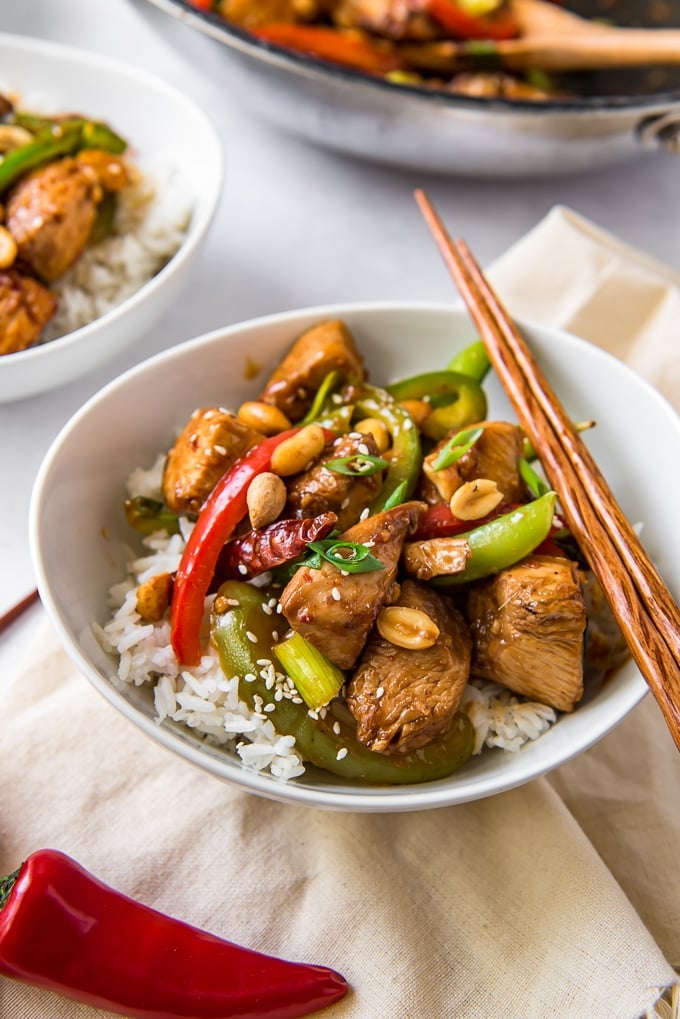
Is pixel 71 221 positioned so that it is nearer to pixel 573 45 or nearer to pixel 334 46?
pixel 334 46

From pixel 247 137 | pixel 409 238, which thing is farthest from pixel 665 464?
pixel 247 137

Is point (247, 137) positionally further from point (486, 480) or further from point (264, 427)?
point (486, 480)

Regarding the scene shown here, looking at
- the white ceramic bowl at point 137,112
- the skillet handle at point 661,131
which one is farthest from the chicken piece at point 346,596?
the skillet handle at point 661,131

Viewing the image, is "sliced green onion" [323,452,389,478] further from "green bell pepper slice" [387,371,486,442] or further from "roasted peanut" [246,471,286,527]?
"green bell pepper slice" [387,371,486,442]

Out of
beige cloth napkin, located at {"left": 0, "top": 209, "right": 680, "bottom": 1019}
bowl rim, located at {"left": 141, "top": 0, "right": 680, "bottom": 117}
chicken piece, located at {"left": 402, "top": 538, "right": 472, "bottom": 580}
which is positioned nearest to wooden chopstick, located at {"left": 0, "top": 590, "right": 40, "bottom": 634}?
beige cloth napkin, located at {"left": 0, "top": 209, "right": 680, "bottom": 1019}

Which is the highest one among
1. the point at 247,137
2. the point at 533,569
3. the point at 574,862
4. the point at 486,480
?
the point at 247,137

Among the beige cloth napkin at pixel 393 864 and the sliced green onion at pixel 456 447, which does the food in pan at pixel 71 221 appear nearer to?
the beige cloth napkin at pixel 393 864

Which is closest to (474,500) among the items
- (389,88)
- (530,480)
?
(530,480)
